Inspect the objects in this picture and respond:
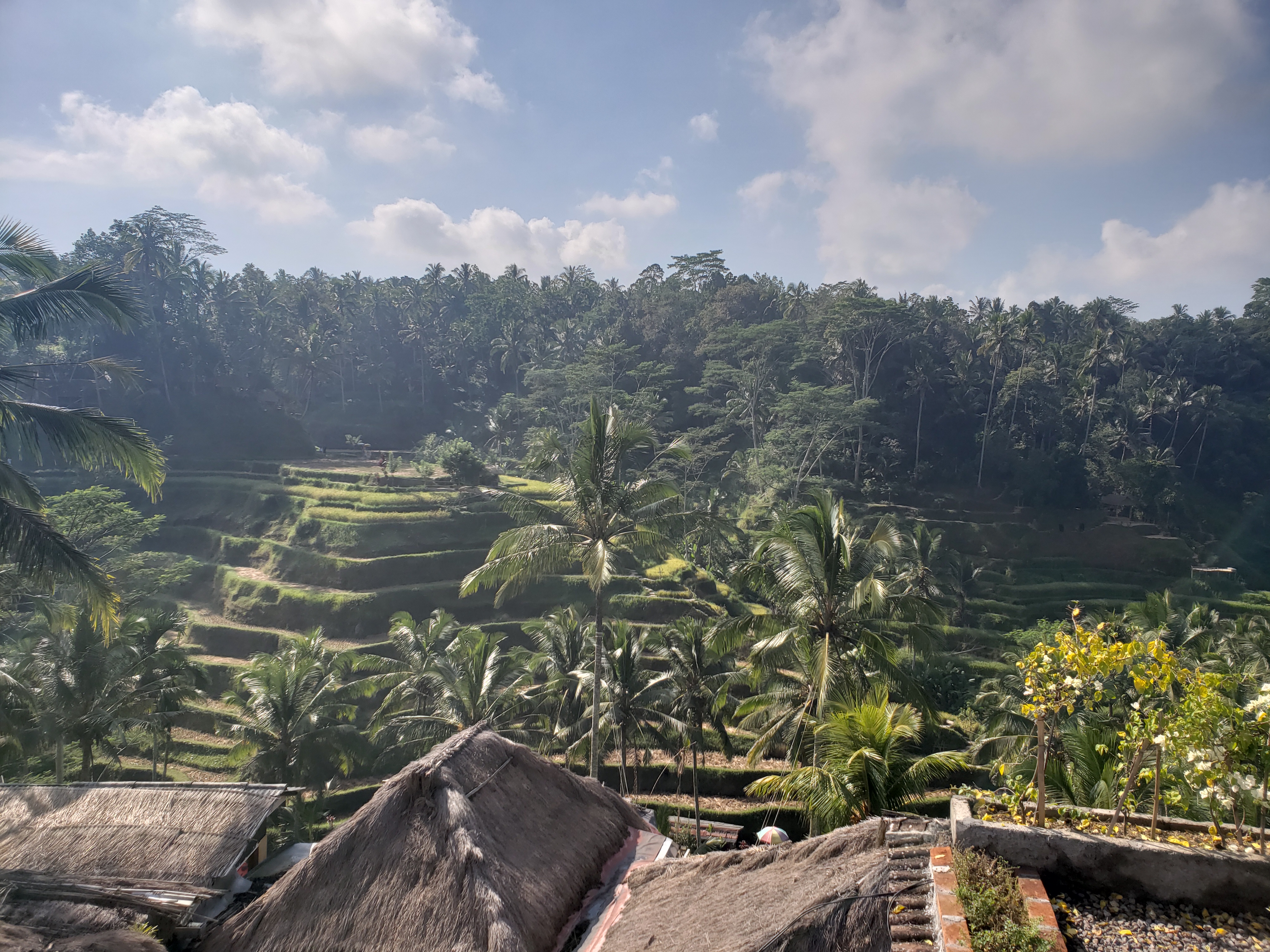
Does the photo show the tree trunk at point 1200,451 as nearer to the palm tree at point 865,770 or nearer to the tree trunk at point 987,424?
the tree trunk at point 987,424

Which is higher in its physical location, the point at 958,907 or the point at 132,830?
the point at 958,907

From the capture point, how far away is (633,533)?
50.5 ft

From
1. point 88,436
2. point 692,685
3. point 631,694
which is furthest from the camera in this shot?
point 692,685

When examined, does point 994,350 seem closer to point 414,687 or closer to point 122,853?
point 414,687

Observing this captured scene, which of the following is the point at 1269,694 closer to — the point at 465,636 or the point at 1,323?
the point at 1,323

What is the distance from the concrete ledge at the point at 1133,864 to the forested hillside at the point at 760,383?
122ft

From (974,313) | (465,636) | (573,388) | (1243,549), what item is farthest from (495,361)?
(1243,549)

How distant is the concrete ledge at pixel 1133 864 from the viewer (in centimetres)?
543

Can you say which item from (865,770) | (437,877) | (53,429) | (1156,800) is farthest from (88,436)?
(1156,800)

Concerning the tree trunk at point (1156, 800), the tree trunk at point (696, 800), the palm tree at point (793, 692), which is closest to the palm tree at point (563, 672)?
the tree trunk at point (696, 800)

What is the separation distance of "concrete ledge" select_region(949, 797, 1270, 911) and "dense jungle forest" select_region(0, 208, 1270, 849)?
52cm

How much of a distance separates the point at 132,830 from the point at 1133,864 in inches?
444

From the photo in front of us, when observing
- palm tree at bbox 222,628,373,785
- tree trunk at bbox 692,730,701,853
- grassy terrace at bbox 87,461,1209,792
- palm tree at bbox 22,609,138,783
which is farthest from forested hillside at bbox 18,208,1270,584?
palm tree at bbox 22,609,138,783

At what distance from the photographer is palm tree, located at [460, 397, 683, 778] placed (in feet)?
48.5
